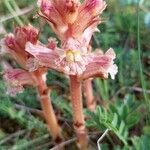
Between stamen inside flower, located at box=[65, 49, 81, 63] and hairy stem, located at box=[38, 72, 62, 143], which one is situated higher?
stamen inside flower, located at box=[65, 49, 81, 63]

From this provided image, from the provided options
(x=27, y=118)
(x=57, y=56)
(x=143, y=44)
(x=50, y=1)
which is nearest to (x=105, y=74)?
(x=57, y=56)

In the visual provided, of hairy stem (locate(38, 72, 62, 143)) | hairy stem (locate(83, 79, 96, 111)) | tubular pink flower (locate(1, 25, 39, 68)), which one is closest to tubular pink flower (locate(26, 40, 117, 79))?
tubular pink flower (locate(1, 25, 39, 68))

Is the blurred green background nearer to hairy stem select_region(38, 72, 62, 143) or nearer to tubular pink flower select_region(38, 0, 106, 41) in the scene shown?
hairy stem select_region(38, 72, 62, 143)

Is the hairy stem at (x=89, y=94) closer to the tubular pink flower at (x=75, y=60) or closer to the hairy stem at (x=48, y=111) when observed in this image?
the hairy stem at (x=48, y=111)

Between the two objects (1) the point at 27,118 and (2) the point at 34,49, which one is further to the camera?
(1) the point at 27,118

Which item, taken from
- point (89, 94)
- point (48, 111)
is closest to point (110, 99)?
point (89, 94)

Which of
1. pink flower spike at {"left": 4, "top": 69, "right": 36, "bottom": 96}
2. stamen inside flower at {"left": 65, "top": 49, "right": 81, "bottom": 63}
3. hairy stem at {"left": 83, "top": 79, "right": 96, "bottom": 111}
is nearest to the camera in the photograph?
stamen inside flower at {"left": 65, "top": 49, "right": 81, "bottom": 63}

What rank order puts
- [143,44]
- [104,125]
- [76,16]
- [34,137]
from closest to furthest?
[76,16], [104,125], [34,137], [143,44]

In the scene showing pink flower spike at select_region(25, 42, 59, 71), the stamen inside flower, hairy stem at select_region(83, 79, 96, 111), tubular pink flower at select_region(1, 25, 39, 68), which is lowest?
hairy stem at select_region(83, 79, 96, 111)

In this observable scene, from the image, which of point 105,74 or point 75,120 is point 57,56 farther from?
point 75,120
